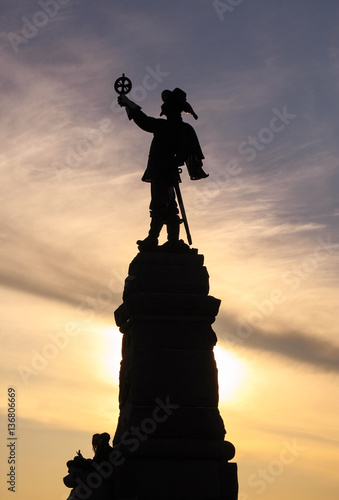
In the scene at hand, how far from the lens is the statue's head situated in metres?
15.8

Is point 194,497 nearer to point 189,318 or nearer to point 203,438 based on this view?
point 203,438

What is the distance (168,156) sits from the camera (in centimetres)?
1573

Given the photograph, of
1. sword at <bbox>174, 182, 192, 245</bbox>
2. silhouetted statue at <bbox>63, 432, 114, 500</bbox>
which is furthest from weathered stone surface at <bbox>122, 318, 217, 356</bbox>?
sword at <bbox>174, 182, 192, 245</bbox>

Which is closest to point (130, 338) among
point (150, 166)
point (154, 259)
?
point (154, 259)

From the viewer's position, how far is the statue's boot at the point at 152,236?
→ 15164mm

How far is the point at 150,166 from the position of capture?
1565cm

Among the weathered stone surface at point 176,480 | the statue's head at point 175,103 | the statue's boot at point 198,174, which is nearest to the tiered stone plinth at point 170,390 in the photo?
the weathered stone surface at point 176,480

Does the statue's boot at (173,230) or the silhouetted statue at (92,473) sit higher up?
the statue's boot at (173,230)

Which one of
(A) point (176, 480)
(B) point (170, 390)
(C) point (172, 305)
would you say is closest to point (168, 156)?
(C) point (172, 305)

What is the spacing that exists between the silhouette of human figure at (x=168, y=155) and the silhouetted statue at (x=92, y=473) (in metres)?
4.19

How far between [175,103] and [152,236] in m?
2.90

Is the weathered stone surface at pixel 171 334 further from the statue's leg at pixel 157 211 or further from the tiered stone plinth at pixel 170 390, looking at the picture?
the statue's leg at pixel 157 211

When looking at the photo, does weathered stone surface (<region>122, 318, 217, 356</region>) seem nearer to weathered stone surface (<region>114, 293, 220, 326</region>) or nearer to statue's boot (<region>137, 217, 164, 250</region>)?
weathered stone surface (<region>114, 293, 220, 326</region>)

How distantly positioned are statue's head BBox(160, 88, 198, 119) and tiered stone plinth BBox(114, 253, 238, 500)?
322 cm
